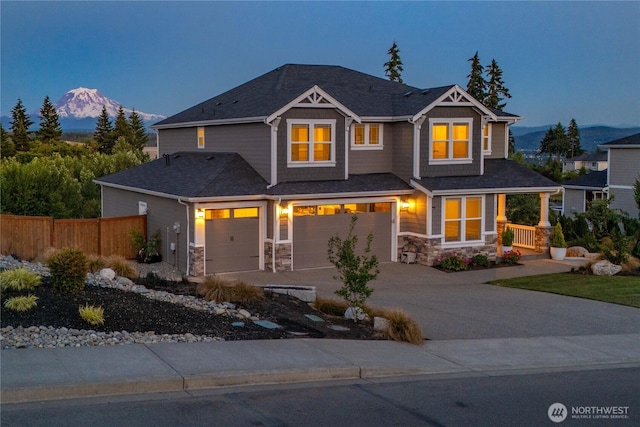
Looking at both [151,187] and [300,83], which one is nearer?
[151,187]

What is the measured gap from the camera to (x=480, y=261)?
26.9m

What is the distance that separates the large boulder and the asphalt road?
13841mm

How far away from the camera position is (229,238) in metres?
24.0

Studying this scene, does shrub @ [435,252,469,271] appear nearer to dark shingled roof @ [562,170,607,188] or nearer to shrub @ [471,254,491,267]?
shrub @ [471,254,491,267]

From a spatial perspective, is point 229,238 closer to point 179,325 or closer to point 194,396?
point 179,325

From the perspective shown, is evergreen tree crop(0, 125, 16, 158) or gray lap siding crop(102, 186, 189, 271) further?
evergreen tree crop(0, 125, 16, 158)

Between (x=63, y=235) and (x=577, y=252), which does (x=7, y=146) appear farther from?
(x=577, y=252)

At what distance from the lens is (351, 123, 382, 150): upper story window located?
2748 centimetres

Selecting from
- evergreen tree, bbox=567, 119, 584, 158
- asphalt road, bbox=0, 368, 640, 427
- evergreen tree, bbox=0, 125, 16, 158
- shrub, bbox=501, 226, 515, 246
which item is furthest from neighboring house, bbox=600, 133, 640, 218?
evergreen tree, bbox=567, 119, 584, 158

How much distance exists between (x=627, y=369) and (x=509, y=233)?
50.5 ft

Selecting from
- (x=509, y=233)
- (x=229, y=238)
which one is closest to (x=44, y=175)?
(x=229, y=238)

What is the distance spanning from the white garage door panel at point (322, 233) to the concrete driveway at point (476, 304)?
53 cm

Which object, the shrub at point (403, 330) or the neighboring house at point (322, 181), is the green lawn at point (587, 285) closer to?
the neighboring house at point (322, 181)

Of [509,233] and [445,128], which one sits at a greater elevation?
[445,128]
